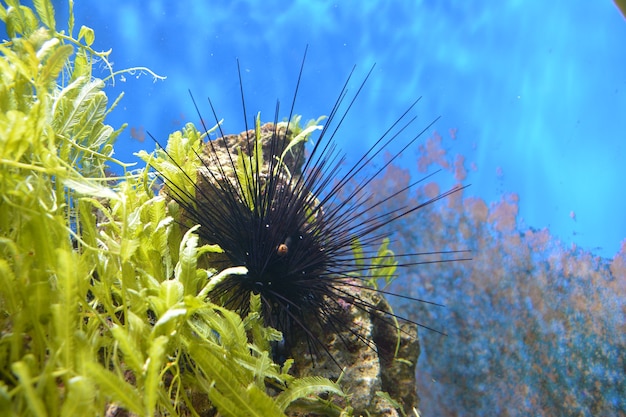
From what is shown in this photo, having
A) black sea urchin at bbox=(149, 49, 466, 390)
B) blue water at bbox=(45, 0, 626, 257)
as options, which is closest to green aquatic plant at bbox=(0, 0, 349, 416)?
black sea urchin at bbox=(149, 49, 466, 390)

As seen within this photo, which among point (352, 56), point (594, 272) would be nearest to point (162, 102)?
point (352, 56)

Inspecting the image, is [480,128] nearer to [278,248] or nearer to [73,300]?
[278,248]

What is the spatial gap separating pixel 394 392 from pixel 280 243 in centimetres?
77

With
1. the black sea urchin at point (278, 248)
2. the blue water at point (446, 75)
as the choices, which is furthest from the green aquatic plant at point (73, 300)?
the blue water at point (446, 75)

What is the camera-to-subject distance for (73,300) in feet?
2.52

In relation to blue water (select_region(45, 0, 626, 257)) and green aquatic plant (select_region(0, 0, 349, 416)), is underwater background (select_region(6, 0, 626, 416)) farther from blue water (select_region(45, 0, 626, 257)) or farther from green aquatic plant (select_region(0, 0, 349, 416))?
green aquatic plant (select_region(0, 0, 349, 416))

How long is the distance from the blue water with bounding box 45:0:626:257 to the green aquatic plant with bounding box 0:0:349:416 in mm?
1760

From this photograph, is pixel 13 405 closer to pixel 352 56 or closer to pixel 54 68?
pixel 54 68

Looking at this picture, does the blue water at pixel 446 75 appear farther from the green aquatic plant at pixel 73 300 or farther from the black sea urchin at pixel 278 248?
the green aquatic plant at pixel 73 300

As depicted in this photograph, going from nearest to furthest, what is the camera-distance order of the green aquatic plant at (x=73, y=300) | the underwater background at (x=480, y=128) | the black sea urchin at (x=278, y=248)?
the green aquatic plant at (x=73, y=300)
the black sea urchin at (x=278, y=248)
the underwater background at (x=480, y=128)

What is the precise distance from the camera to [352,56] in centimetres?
314

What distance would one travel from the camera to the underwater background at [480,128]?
2.73 metres

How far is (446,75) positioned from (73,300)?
2981mm

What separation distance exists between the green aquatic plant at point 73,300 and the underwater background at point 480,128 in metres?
1.78
